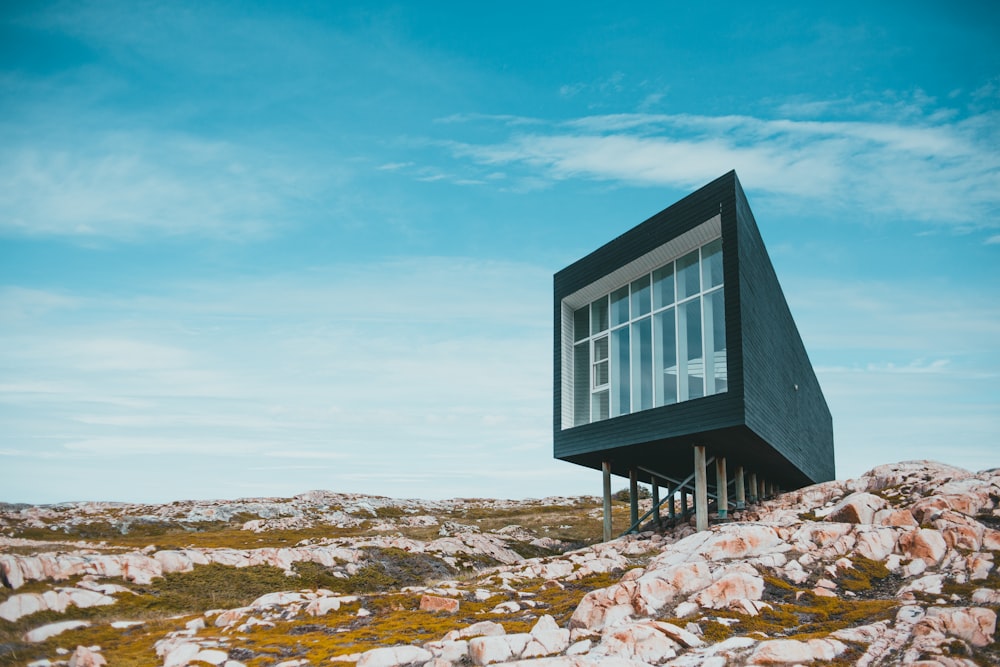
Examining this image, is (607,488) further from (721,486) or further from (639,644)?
(639,644)

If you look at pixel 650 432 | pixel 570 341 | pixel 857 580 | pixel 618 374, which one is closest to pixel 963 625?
pixel 857 580

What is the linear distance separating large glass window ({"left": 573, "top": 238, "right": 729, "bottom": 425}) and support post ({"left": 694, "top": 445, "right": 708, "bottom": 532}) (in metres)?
2.79

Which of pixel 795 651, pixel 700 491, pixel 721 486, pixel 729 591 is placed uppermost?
pixel 721 486

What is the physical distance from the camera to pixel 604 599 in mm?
19188

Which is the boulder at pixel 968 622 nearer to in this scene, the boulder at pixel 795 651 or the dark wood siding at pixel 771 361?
the boulder at pixel 795 651

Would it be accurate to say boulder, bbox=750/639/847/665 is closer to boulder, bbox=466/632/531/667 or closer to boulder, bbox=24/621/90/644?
boulder, bbox=466/632/531/667

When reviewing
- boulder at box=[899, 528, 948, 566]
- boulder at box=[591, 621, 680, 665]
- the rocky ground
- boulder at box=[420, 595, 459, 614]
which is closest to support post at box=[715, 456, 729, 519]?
the rocky ground

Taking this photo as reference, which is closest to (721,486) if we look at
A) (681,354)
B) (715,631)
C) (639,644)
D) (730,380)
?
(681,354)

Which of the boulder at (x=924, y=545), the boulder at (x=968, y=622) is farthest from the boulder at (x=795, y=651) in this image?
→ the boulder at (x=924, y=545)

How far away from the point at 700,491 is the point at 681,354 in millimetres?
6542

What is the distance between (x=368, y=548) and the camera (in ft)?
129

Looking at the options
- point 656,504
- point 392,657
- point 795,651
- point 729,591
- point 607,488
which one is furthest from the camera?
point 656,504

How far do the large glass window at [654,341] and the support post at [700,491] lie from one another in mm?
2789

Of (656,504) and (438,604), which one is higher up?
(656,504)
